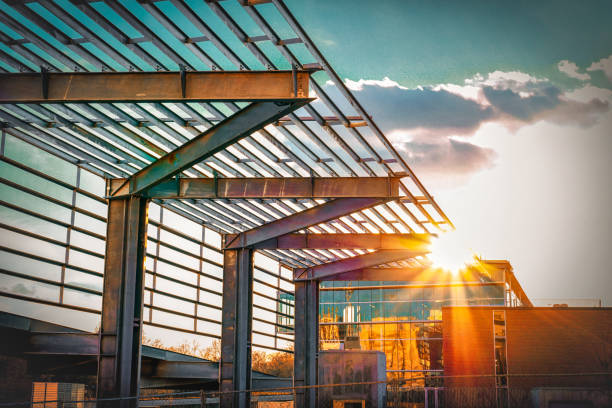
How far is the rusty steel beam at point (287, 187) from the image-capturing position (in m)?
27.5

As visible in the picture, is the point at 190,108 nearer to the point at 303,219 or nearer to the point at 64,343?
the point at 64,343

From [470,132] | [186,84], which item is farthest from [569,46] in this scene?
[186,84]

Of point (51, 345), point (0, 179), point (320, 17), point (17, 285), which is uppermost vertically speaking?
point (320, 17)

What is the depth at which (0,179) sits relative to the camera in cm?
2355

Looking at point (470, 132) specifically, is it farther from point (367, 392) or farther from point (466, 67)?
point (367, 392)

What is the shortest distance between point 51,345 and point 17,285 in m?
2.40

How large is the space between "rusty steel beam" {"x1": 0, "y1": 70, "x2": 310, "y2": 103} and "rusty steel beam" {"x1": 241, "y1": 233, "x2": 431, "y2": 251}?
18312 millimetres

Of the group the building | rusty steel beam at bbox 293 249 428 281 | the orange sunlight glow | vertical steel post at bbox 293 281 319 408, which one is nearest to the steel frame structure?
the orange sunlight glow

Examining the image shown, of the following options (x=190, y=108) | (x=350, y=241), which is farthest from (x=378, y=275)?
(x=190, y=108)

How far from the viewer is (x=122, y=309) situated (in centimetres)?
2264

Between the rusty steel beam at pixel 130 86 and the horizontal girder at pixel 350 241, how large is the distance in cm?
1831

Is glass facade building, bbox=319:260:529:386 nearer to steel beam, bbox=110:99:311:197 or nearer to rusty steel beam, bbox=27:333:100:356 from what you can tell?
rusty steel beam, bbox=27:333:100:356

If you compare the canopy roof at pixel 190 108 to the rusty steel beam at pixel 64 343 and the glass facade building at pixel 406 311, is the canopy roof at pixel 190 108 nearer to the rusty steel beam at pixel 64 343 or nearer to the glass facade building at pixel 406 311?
the rusty steel beam at pixel 64 343

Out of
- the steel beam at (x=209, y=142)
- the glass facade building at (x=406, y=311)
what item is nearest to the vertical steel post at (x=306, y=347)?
the glass facade building at (x=406, y=311)
